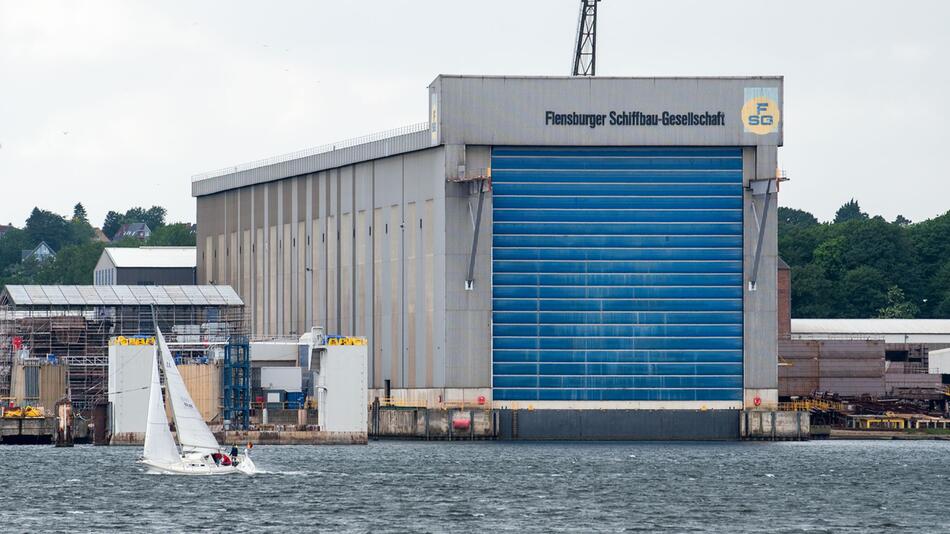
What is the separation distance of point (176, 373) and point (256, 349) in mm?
54628

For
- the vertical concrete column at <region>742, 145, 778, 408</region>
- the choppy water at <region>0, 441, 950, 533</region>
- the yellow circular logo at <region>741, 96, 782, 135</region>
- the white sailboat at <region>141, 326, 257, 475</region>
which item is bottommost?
the choppy water at <region>0, 441, 950, 533</region>

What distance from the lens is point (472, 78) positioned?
602ft

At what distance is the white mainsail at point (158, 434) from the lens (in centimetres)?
13638

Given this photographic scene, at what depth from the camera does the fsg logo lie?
7239 inches

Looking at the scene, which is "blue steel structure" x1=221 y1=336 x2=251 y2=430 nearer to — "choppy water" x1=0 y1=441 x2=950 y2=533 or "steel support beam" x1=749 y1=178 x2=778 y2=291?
"choppy water" x1=0 y1=441 x2=950 y2=533

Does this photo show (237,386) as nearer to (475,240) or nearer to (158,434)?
(475,240)

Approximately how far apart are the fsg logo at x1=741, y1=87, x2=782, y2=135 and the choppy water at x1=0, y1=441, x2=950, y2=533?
2645 cm

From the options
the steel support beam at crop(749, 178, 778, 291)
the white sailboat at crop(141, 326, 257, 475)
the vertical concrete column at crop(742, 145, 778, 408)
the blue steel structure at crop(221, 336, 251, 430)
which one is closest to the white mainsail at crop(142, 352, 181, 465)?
the white sailboat at crop(141, 326, 257, 475)

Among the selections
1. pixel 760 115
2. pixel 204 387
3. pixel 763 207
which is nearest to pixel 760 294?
pixel 763 207

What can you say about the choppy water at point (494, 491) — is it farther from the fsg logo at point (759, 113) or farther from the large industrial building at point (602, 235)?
the fsg logo at point (759, 113)

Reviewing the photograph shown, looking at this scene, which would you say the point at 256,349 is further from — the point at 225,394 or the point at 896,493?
the point at 896,493

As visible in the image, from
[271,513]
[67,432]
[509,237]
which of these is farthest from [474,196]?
[271,513]

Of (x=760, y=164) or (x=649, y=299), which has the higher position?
(x=760, y=164)

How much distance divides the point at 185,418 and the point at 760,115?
2592 inches
